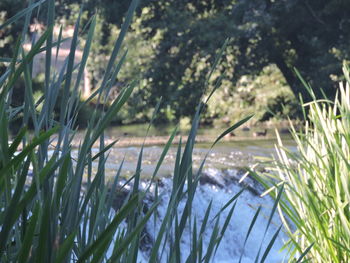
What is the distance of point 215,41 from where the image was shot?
12320 mm

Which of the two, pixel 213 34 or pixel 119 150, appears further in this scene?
pixel 213 34

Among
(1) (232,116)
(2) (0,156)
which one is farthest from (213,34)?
(2) (0,156)

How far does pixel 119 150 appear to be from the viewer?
34.8 feet

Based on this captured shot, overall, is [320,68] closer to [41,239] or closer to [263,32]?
[263,32]

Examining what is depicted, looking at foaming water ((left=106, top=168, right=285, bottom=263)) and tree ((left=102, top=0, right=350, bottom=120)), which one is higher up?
tree ((left=102, top=0, right=350, bottom=120))

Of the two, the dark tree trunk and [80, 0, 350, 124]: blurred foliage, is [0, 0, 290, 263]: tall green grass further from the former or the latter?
the dark tree trunk

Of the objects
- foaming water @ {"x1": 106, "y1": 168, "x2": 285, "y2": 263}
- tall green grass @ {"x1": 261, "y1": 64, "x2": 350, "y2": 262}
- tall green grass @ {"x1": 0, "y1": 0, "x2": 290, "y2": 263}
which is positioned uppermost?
tall green grass @ {"x1": 0, "y1": 0, "x2": 290, "y2": 263}

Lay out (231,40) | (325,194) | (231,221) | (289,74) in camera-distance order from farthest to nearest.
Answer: (289,74)
(231,40)
(231,221)
(325,194)

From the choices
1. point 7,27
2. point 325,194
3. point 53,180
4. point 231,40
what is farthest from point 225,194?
point 7,27

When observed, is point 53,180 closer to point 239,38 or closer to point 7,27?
point 239,38

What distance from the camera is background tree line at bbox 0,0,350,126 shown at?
12632 millimetres

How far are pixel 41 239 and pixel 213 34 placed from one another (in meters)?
11.7

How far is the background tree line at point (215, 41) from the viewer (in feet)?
41.4

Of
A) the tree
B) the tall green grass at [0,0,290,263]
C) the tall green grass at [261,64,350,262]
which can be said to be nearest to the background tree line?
the tree
